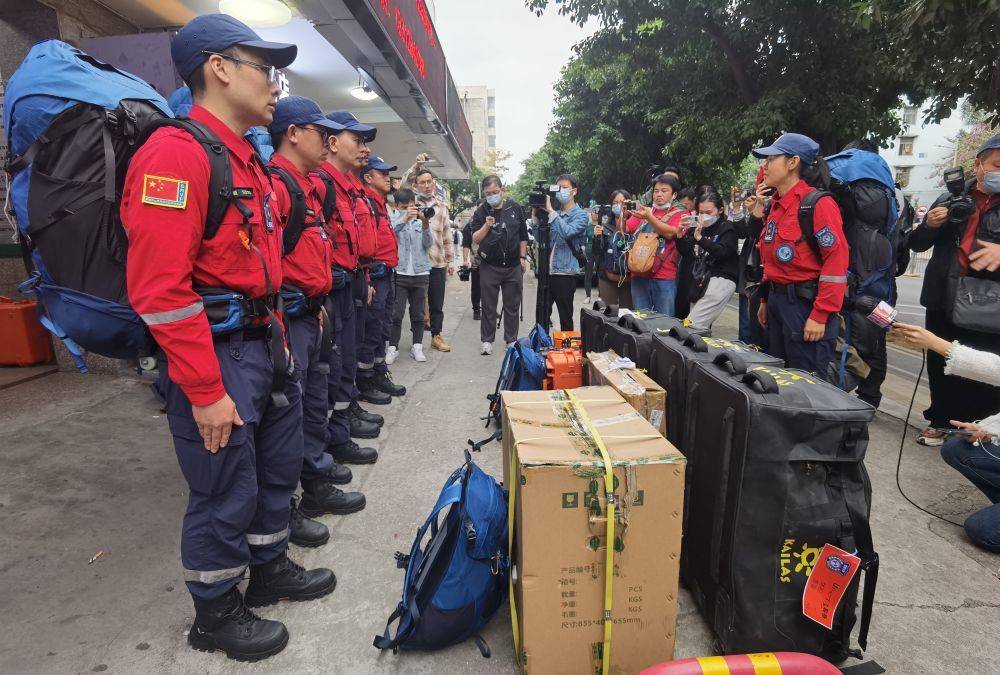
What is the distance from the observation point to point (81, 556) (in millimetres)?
2539

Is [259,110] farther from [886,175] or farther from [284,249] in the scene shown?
[886,175]

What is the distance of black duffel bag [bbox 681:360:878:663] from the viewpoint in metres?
1.77

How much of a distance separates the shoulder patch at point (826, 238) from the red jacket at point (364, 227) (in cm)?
296

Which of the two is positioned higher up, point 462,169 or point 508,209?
point 462,169

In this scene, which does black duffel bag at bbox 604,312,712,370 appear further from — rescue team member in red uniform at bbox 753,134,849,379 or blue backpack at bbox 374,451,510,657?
blue backpack at bbox 374,451,510,657

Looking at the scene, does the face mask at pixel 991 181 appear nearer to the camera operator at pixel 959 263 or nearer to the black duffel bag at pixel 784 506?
the camera operator at pixel 959 263

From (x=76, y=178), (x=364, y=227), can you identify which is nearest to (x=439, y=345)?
(x=364, y=227)

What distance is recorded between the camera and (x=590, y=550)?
1.79 meters

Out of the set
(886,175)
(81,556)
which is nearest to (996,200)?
(886,175)

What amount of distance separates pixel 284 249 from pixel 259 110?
2.49ft

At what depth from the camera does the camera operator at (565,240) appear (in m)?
5.66

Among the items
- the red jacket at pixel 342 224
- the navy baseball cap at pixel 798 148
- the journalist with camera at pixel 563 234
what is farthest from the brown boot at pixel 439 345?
the navy baseball cap at pixel 798 148

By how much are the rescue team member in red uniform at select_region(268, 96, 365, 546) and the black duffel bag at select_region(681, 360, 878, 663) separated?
5.96 ft

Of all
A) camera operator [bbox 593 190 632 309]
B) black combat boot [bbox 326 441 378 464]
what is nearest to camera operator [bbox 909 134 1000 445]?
camera operator [bbox 593 190 632 309]
